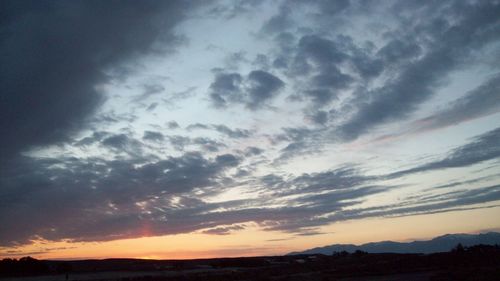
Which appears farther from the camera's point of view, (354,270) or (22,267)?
(22,267)

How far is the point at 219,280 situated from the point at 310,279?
11063 millimetres

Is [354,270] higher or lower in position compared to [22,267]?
lower

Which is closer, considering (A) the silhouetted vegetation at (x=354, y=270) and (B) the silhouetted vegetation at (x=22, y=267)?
(A) the silhouetted vegetation at (x=354, y=270)

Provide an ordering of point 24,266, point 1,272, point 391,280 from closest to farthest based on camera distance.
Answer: point 391,280, point 1,272, point 24,266

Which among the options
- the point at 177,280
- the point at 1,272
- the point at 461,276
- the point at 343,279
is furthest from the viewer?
the point at 1,272

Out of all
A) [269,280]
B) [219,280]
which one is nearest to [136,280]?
[219,280]

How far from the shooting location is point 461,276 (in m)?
41.2

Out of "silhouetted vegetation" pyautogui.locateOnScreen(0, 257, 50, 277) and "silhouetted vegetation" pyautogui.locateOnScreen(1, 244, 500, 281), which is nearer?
"silhouetted vegetation" pyautogui.locateOnScreen(1, 244, 500, 281)

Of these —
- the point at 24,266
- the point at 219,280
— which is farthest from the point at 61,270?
the point at 219,280

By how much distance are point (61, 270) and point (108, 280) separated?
103ft

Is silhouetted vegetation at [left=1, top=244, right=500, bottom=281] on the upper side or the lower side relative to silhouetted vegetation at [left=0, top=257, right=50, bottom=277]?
lower

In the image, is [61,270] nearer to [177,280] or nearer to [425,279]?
[177,280]

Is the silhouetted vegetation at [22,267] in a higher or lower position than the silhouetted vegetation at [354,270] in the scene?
higher

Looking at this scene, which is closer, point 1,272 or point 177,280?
point 177,280
